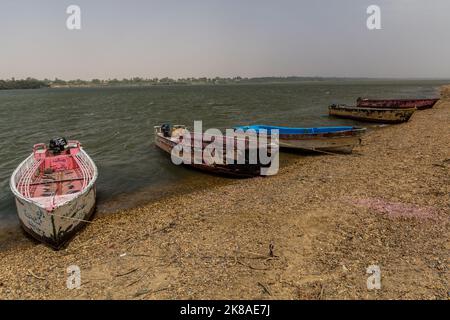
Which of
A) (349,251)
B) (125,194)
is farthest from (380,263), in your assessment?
(125,194)

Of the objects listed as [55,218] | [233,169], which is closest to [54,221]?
[55,218]

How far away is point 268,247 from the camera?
29.9ft

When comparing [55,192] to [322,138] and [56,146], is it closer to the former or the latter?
[56,146]

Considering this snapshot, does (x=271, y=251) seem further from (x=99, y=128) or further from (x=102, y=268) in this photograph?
(x=99, y=128)

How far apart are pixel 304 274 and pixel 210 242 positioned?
3158 millimetres

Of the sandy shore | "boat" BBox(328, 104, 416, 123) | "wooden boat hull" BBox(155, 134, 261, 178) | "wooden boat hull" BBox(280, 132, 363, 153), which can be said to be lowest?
the sandy shore

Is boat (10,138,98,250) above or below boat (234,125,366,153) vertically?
below

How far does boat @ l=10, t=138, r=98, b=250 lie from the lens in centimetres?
1059

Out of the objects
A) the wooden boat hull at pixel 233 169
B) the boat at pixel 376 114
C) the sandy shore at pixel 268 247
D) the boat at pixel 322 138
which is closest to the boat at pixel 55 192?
the sandy shore at pixel 268 247

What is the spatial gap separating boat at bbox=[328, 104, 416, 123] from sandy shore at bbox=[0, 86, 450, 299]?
19560mm

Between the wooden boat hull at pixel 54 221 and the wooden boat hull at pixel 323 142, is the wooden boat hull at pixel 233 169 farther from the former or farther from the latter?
the wooden boat hull at pixel 54 221

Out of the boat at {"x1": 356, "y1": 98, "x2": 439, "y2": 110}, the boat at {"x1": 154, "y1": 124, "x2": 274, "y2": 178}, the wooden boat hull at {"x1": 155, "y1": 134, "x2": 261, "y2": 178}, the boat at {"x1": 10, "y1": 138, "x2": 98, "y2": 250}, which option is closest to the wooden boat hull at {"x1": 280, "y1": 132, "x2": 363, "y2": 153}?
the boat at {"x1": 154, "y1": 124, "x2": 274, "y2": 178}

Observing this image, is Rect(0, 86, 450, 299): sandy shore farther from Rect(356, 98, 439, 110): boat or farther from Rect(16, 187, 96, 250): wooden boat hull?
Rect(356, 98, 439, 110): boat

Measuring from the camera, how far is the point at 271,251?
8.73 metres
